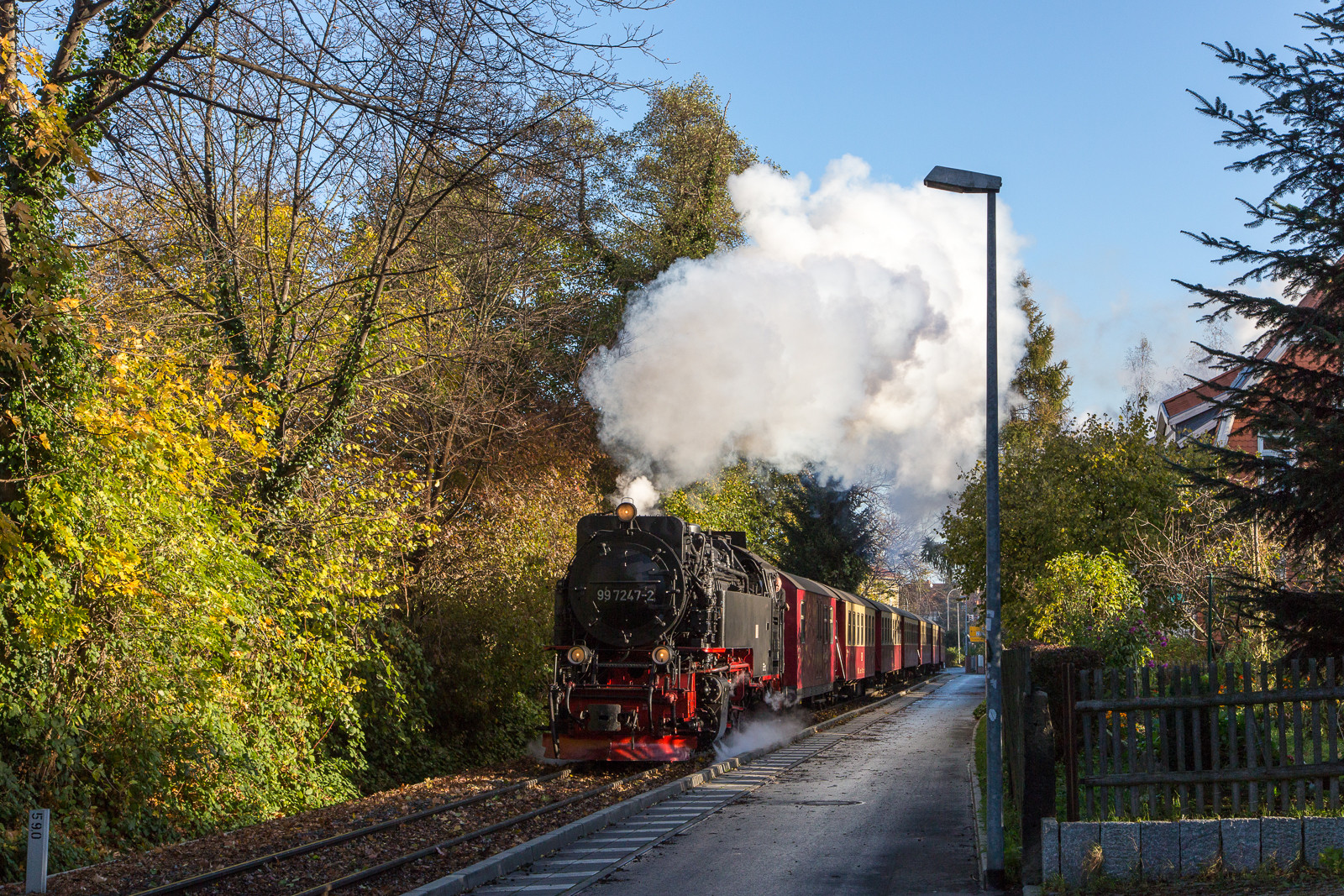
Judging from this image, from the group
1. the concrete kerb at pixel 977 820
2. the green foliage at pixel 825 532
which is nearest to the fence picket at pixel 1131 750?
the concrete kerb at pixel 977 820

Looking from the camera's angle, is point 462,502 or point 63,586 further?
point 462,502

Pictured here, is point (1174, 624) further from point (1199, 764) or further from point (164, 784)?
point (164, 784)

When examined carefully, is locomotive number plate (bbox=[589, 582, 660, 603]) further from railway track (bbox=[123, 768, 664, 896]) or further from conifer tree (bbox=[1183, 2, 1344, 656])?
conifer tree (bbox=[1183, 2, 1344, 656])

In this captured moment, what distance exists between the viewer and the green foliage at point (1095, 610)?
49.3 feet

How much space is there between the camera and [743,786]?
1271 cm

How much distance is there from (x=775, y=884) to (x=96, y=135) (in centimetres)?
1054

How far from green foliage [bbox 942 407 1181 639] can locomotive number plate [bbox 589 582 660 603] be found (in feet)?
45.8

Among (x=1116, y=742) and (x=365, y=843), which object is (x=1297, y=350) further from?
(x=365, y=843)

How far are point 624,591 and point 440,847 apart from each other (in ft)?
19.8

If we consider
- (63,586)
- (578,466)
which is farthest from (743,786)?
(578,466)

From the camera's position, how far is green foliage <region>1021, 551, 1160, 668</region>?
15.0 metres

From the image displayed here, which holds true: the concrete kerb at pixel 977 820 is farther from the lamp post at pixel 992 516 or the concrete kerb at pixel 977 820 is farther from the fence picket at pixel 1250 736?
the fence picket at pixel 1250 736

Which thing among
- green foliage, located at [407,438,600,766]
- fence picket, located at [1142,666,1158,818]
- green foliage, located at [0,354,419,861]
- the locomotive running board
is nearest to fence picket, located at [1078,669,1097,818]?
fence picket, located at [1142,666,1158,818]

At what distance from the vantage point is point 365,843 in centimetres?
939
